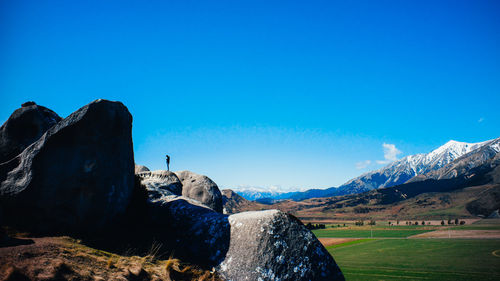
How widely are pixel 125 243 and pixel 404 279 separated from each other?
1133 inches

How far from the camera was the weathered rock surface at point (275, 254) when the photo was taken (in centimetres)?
700

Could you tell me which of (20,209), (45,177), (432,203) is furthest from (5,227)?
(432,203)

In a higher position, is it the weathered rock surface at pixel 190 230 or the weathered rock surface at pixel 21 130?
the weathered rock surface at pixel 21 130

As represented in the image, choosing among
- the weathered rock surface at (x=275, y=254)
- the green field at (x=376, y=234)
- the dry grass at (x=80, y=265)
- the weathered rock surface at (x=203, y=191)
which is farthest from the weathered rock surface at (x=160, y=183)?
the green field at (x=376, y=234)

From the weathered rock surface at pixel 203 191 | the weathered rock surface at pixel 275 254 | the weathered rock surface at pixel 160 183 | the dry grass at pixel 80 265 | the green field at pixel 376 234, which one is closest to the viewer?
the dry grass at pixel 80 265

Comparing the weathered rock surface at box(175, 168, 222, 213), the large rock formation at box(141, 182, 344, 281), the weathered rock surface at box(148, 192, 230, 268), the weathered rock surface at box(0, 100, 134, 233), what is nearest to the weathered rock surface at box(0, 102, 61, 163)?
the weathered rock surface at box(0, 100, 134, 233)

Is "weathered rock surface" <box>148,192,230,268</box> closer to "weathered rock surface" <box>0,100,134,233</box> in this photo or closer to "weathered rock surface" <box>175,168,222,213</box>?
"weathered rock surface" <box>0,100,134,233</box>

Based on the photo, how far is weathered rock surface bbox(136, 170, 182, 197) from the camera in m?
11.3

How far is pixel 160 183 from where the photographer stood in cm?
1254

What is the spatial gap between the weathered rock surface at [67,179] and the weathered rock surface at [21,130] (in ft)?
5.01

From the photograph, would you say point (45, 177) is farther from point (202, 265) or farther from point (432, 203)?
point (432, 203)

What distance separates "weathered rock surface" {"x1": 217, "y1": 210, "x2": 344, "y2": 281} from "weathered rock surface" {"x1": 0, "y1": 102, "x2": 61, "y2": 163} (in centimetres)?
822

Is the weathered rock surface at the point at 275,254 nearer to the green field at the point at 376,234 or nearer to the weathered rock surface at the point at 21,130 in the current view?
the weathered rock surface at the point at 21,130

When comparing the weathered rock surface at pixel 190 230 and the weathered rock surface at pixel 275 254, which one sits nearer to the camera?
the weathered rock surface at pixel 275 254
